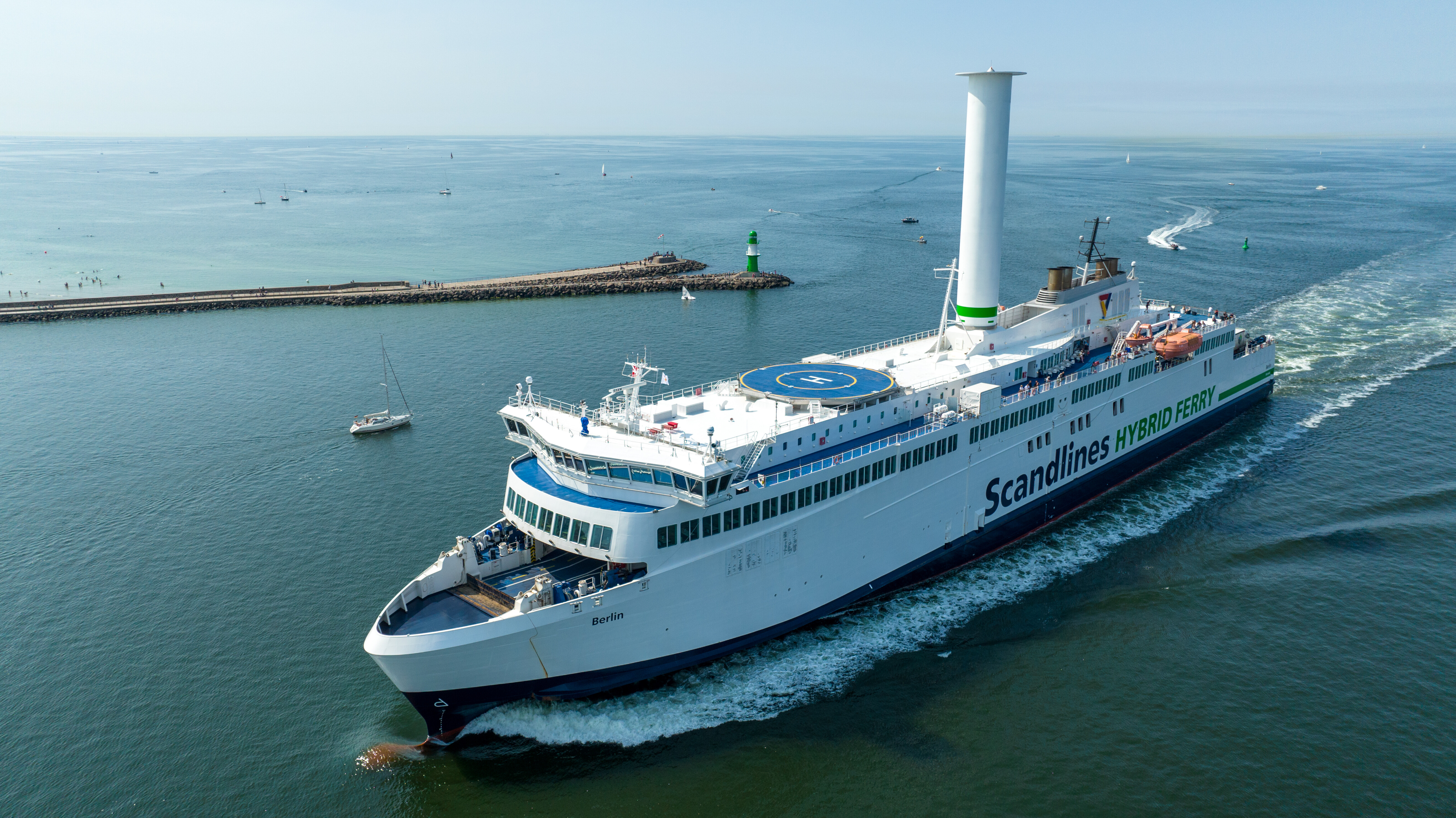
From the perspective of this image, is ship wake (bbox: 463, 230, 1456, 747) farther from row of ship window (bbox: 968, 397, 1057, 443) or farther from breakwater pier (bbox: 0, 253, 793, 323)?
breakwater pier (bbox: 0, 253, 793, 323)

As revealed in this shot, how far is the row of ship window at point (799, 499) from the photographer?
27.4 meters

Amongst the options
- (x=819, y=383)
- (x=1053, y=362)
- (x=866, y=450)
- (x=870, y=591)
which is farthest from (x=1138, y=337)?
(x=870, y=591)

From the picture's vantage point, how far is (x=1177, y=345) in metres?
48.0

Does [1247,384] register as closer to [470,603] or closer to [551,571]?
[551,571]

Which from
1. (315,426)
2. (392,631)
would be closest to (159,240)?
(315,426)

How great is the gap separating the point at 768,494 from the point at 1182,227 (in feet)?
387

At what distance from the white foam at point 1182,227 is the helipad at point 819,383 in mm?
86509

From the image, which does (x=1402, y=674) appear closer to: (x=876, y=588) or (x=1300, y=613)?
(x=1300, y=613)

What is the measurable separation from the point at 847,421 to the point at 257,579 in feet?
87.4

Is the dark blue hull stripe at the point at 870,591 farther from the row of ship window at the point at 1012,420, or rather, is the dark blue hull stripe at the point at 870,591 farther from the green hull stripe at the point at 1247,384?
the row of ship window at the point at 1012,420

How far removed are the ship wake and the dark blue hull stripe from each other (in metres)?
0.58

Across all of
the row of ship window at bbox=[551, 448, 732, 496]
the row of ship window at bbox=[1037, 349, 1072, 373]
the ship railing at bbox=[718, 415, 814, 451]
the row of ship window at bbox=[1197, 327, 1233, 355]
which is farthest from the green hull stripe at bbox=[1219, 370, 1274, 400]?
the row of ship window at bbox=[551, 448, 732, 496]

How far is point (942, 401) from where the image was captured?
37.5m

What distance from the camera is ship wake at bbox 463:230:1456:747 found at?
27.4 metres
